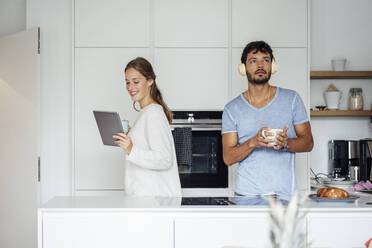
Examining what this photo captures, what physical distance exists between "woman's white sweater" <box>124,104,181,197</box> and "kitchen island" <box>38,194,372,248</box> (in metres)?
0.36

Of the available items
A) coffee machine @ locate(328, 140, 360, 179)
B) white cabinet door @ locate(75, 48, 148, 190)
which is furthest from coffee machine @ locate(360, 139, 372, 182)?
white cabinet door @ locate(75, 48, 148, 190)

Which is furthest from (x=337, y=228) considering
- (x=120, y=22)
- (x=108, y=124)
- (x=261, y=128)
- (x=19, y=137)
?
(x=19, y=137)

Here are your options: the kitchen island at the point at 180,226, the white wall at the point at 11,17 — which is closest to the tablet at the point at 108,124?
the kitchen island at the point at 180,226

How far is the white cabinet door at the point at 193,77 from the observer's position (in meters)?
3.35

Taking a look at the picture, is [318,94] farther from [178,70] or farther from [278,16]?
[178,70]

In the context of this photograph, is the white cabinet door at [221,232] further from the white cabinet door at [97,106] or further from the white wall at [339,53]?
the white wall at [339,53]

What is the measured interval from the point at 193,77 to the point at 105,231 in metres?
1.81

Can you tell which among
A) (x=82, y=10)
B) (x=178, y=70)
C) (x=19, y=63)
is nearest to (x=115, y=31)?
(x=82, y=10)

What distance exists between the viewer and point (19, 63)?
338cm

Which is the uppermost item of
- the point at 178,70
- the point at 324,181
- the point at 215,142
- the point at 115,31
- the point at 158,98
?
the point at 115,31

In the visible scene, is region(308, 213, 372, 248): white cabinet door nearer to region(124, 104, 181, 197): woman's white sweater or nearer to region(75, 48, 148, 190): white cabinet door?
region(124, 104, 181, 197): woman's white sweater

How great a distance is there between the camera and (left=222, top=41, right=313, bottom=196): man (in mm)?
2213

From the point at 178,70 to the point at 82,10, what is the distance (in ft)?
2.90

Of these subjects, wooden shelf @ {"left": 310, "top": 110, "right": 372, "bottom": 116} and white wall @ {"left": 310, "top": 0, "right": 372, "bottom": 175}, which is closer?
wooden shelf @ {"left": 310, "top": 110, "right": 372, "bottom": 116}
